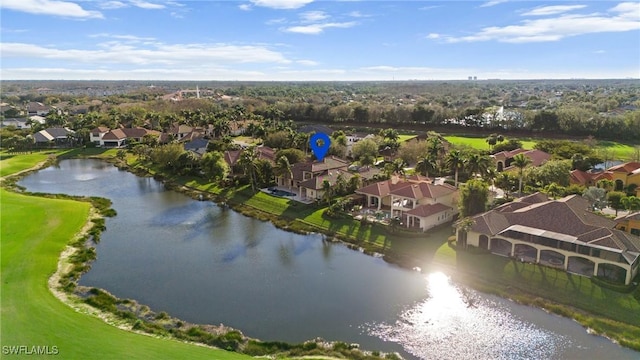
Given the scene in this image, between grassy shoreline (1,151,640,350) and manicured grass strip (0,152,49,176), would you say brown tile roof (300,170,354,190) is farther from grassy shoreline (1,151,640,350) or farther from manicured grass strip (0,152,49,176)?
manicured grass strip (0,152,49,176)

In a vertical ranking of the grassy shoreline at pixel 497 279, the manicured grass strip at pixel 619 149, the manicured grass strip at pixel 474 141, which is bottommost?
the grassy shoreline at pixel 497 279

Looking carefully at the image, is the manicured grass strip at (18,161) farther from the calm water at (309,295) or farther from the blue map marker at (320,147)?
the blue map marker at (320,147)

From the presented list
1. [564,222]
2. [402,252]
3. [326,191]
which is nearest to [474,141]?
[326,191]

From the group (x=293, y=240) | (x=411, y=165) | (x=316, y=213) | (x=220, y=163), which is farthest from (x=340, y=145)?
(x=293, y=240)

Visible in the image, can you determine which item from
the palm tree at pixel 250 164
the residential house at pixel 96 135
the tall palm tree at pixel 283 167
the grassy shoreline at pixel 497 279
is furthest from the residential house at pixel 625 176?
the residential house at pixel 96 135

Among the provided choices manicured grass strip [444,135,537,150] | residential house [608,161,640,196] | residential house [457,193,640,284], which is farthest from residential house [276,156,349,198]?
manicured grass strip [444,135,537,150]

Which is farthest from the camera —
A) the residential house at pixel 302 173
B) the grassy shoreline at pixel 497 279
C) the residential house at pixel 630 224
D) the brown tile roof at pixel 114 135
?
the brown tile roof at pixel 114 135

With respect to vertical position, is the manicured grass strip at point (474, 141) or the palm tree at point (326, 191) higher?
the manicured grass strip at point (474, 141)

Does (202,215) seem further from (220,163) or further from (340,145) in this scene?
(340,145)
